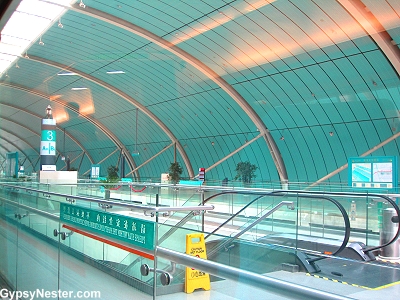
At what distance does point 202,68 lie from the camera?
21.5 metres

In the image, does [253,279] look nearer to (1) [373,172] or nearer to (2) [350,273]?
(2) [350,273]

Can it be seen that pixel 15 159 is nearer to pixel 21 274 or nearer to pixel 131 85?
pixel 21 274

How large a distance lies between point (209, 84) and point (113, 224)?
21.8 metres

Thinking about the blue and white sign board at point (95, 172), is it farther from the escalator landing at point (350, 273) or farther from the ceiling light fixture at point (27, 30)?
the escalator landing at point (350, 273)

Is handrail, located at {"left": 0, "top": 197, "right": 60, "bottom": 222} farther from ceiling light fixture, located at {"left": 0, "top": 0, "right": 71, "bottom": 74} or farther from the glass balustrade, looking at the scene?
ceiling light fixture, located at {"left": 0, "top": 0, "right": 71, "bottom": 74}

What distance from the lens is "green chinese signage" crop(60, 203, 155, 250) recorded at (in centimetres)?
298

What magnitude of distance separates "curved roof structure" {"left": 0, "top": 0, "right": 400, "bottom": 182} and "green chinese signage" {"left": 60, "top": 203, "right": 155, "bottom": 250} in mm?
1909

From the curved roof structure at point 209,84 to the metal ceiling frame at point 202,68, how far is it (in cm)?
8

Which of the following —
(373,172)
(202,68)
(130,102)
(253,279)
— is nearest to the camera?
(253,279)

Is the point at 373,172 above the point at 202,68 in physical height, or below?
below

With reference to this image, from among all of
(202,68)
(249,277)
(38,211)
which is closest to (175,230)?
(249,277)

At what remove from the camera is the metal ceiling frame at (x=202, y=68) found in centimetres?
1371

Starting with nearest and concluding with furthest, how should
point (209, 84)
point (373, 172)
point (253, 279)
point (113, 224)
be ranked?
1. point (253, 279)
2. point (113, 224)
3. point (373, 172)
4. point (209, 84)

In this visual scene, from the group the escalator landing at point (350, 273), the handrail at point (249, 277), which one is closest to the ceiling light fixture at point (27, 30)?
the handrail at point (249, 277)
